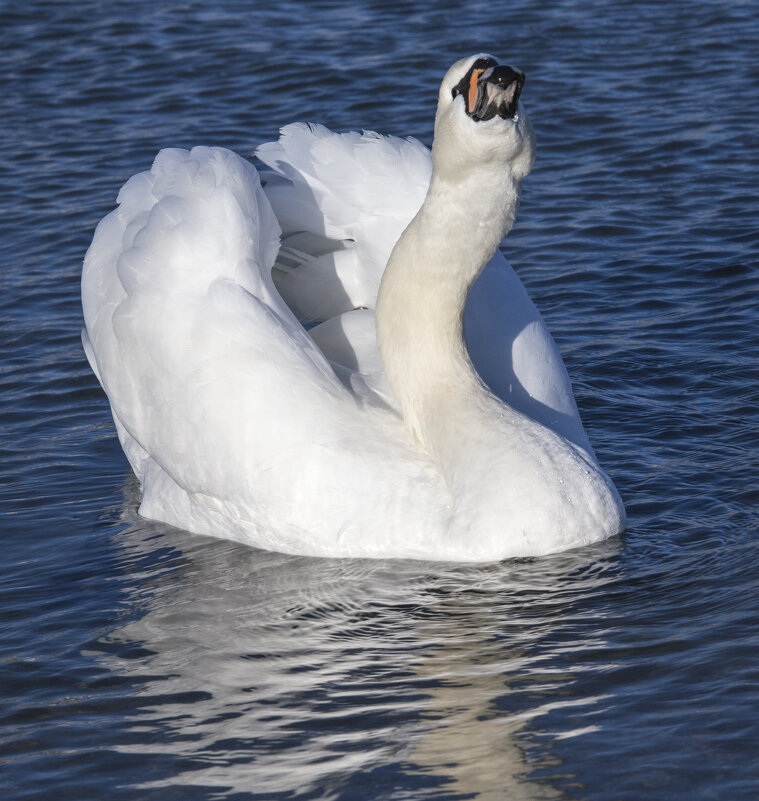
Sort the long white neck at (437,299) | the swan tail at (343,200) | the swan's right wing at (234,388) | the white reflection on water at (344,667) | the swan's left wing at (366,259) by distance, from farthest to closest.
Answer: the swan tail at (343,200), the swan's left wing at (366,259), the swan's right wing at (234,388), the long white neck at (437,299), the white reflection on water at (344,667)

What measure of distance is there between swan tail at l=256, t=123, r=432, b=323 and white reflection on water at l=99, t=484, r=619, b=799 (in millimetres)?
1517

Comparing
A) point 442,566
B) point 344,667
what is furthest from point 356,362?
point 344,667

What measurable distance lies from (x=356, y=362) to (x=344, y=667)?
2113mm

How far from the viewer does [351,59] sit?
14.3 meters

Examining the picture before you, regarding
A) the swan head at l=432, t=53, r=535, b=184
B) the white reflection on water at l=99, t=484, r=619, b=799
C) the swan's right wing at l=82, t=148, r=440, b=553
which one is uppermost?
the swan head at l=432, t=53, r=535, b=184

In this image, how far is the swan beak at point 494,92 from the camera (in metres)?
5.77

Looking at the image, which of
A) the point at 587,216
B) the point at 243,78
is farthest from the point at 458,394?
the point at 243,78

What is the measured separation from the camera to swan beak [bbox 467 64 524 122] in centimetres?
577

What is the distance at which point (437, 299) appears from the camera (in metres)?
6.70

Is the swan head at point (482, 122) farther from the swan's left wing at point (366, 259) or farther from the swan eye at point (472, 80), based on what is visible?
the swan's left wing at point (366, 259)

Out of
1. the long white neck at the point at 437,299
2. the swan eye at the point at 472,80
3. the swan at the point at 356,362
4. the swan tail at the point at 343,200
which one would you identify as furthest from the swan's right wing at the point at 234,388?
the swan eye at the point at 472,80

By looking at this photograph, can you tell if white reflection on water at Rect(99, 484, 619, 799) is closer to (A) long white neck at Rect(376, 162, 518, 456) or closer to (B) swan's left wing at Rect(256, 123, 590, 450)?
(A) long white neck at Rect(376, 162, 518, 456)

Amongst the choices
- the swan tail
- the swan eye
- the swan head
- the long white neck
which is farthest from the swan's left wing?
the swan eye

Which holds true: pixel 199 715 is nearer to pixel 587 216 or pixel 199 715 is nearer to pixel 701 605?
pixel 701 605
